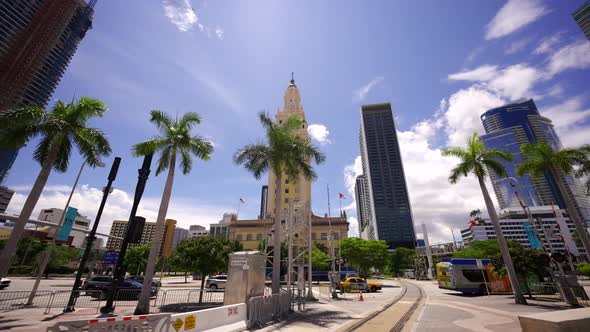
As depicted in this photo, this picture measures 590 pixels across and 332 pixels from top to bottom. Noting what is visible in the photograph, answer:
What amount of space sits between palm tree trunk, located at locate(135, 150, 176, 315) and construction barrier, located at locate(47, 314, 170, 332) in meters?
6.87

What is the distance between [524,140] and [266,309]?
7474 inches

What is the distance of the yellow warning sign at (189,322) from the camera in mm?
7821

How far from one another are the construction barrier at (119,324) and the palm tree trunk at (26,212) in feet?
28.4

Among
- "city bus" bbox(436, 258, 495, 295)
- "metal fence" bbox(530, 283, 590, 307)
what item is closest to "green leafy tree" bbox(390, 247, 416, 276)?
"city bus" bbox(436, 258, 495, 295)

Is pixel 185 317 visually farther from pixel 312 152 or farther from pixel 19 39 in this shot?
pixel 19 39

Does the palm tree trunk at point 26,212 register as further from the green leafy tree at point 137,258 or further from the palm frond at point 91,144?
the green leafy tree at point 137,258

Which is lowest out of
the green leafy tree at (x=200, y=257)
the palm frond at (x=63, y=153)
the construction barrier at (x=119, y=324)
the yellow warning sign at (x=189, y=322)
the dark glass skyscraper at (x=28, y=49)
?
the yellow warning sign at (x=189, y=322)

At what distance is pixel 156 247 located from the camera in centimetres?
1425

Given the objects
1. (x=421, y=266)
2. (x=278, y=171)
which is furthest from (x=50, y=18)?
(x=421, y=266)

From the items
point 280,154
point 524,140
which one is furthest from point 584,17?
point 524,140

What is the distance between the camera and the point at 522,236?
416 feet

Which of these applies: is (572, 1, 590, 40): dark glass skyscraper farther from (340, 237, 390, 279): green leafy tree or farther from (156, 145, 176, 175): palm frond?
(156, 145, 176, 175): palm frond

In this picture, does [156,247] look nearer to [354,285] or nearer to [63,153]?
[63,153]

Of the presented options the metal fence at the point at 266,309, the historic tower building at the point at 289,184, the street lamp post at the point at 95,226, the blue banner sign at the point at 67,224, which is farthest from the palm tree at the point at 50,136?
the historic tower building at the point at 289,184
